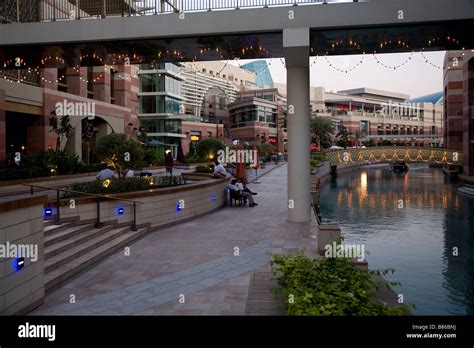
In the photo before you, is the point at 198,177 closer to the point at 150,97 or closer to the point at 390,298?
the point at 390,298

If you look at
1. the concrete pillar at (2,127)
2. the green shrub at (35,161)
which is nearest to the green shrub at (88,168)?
the green shrub at (35,161)

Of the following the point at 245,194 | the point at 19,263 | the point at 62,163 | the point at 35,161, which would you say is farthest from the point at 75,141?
the point at 19,263

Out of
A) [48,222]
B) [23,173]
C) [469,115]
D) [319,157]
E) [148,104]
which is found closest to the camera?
[48,222]

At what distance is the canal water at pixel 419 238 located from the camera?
1096 centimetres

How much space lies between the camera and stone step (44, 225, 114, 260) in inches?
368

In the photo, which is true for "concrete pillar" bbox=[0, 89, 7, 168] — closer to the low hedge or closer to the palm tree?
the low hedge

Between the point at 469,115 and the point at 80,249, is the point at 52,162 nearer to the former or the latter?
the point at 80,249

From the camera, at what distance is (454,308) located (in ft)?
32.5

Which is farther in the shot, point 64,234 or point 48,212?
point 48,212

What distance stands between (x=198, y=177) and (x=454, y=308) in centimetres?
1414

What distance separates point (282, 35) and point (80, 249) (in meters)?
9.33

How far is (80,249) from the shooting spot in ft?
32.6

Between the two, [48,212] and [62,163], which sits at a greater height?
[62,163]

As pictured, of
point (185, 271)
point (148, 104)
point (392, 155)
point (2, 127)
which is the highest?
point (148, 104)
